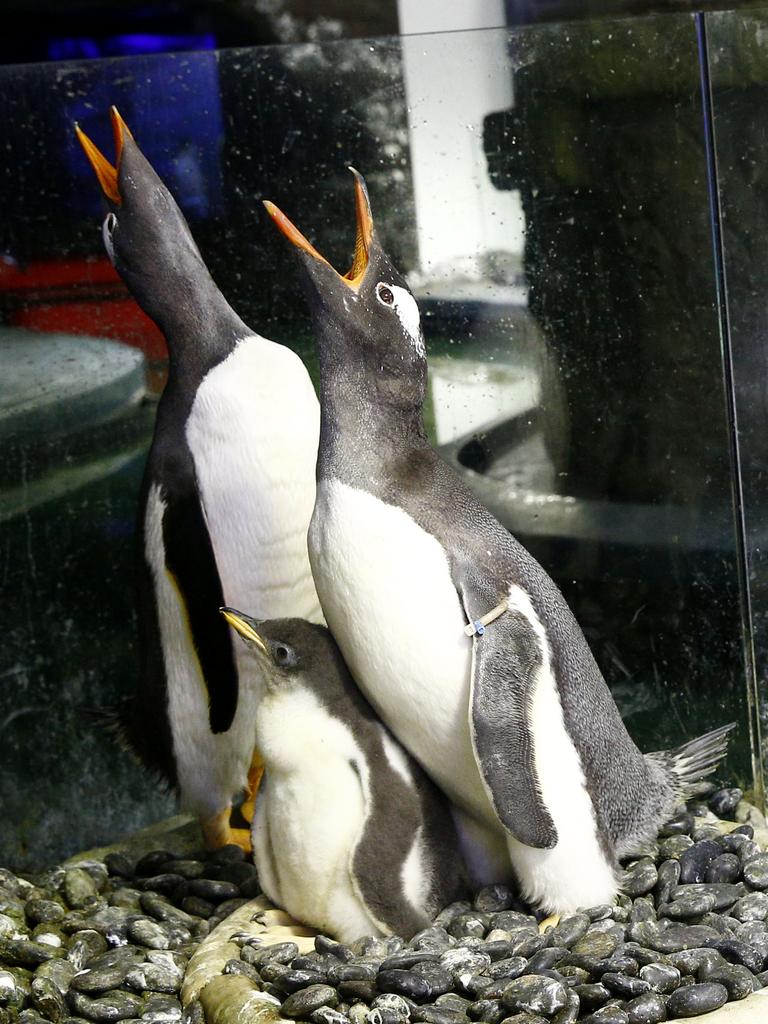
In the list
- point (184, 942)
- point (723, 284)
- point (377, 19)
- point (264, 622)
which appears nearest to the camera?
point (264, 622)

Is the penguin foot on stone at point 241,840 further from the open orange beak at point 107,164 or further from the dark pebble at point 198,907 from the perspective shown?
the open orange beak at point 107,164

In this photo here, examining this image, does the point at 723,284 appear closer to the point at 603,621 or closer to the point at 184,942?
the point at 603,621

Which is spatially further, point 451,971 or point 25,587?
point 25,587

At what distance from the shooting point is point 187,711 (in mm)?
3273

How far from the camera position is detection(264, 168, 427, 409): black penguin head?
2619 mm

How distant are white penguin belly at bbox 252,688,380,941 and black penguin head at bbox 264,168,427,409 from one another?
0.63 m

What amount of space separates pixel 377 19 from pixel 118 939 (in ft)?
8.64

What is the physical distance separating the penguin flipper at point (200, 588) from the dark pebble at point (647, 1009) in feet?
4.18

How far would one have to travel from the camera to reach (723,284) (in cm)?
339

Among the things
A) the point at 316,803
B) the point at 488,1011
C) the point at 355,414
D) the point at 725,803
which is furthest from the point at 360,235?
the point at 725,803

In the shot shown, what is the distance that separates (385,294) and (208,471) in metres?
0.71

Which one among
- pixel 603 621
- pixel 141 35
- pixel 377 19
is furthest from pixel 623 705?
pixel 141 35

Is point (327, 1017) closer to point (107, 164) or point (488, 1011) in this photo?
point (488, 1011)

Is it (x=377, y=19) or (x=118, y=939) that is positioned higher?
(x=377, y=19)
